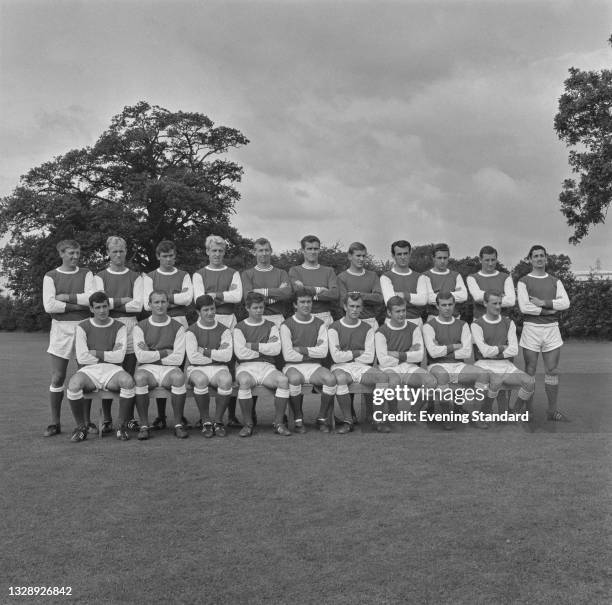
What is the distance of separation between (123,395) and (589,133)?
72.5 ft

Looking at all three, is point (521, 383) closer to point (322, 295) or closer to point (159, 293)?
point (322, 295)

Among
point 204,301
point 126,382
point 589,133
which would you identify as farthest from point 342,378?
point 589,133

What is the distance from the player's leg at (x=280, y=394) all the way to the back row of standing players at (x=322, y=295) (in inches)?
3.0

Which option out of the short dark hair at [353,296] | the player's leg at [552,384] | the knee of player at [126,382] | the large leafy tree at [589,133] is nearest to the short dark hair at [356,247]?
the short dark hair at [353,296]

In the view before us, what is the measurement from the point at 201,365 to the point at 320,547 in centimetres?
360

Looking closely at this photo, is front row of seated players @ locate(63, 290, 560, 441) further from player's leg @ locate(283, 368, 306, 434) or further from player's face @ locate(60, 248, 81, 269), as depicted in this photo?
player's face @ locate(60, 248, 81, 269)

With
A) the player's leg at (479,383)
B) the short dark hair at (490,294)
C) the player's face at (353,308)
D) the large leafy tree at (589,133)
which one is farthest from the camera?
the large leafy tree at (589,133)

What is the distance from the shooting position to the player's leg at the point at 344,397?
22.0 ft

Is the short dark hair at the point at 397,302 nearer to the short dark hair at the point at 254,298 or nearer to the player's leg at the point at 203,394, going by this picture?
the short dark hair at the point at 254,298

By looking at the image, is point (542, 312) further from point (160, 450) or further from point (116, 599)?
point (116, 599)

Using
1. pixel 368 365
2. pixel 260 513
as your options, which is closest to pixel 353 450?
pixel 368 365

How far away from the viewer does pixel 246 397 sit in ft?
21.9

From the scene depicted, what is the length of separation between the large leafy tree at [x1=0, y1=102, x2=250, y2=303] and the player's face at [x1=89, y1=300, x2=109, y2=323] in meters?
25.1

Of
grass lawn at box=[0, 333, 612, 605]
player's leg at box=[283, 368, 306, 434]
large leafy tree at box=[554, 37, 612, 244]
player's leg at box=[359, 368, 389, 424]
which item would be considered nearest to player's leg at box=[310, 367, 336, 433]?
player's leg at box=[283, 368, 306, 434]
